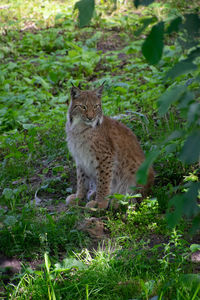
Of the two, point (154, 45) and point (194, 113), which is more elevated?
point (154, 45)

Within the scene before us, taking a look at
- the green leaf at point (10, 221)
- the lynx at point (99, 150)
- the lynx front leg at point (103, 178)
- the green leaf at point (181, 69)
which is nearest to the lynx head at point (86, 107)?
the lynx at point (99, 150)

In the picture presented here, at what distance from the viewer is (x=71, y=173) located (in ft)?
16.6

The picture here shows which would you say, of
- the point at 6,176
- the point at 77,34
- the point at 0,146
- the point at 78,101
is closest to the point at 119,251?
the point at 78,101

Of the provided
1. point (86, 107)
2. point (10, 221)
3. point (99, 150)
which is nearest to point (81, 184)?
point (99, 150)

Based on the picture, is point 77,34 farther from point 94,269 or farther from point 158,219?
point 94,269

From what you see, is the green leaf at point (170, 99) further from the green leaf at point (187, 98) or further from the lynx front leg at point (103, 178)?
the lynx front leg at point (103, 178)

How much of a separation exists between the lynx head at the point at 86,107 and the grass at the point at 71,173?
70 centimetres

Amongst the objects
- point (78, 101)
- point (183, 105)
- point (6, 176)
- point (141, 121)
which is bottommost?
point (6, 176)

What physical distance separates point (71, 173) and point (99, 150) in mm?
734

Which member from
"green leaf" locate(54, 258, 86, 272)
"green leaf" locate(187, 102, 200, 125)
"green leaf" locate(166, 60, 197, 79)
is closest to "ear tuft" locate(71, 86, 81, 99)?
"green leaf" locate(54, 258, 86, 272)

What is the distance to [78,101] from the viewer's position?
4.48 m

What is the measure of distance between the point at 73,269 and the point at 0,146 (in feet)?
9.71

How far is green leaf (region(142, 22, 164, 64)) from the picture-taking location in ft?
4.41

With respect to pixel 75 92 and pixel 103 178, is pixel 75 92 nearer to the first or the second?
pixel 75 92
